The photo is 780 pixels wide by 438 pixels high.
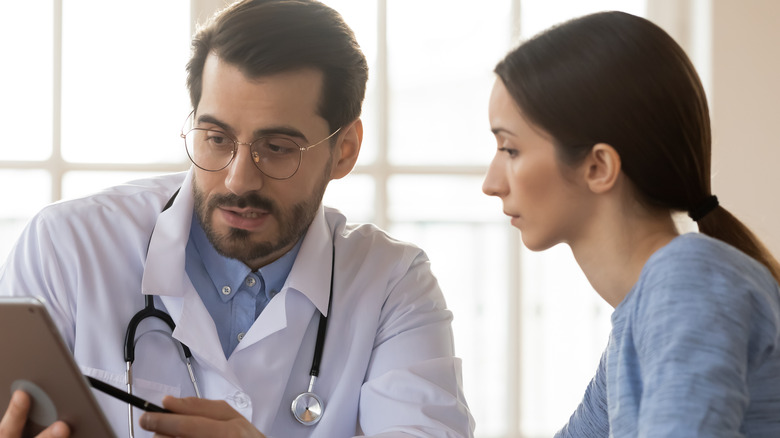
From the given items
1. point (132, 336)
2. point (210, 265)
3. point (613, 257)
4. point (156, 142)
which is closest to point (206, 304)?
point (210, 265)

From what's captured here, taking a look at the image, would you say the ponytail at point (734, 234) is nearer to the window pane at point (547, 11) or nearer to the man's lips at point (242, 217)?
the man's lips at point (242, 217)

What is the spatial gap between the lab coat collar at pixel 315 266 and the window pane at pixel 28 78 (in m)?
1.13

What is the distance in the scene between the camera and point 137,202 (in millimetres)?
1721

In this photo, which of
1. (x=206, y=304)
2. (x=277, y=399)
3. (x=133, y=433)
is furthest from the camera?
(x=206, y=304)

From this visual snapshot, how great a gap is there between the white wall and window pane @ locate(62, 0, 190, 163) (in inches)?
61.6

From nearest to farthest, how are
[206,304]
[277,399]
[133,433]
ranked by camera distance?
[133,433] → [277,399] → [206,304]

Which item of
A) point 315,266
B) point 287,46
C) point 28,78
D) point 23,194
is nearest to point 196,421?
point 315,266

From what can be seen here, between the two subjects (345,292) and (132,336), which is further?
Answer: (345,292)

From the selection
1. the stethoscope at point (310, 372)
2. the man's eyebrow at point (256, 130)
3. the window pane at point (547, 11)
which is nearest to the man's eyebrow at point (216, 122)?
the man's eyebrow at point (256, 130)

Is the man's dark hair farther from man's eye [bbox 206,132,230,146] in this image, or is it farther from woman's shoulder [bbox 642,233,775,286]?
woman's shoulder [bbox 642,233,775,286]

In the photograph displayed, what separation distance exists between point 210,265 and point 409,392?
0.47 m

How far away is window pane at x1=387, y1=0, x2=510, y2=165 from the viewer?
2.56 meters

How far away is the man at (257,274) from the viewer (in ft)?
5.08

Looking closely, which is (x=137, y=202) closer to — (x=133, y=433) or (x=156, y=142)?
(x=133, y=433)
